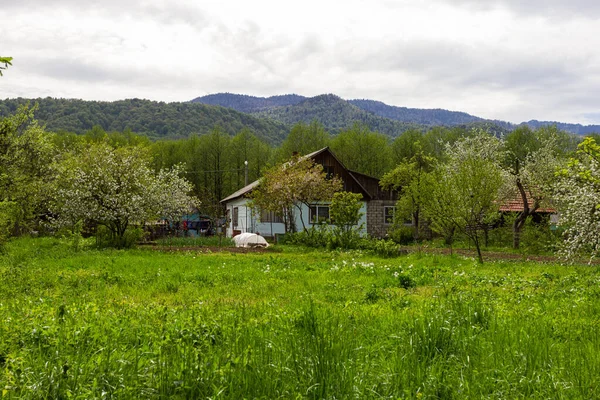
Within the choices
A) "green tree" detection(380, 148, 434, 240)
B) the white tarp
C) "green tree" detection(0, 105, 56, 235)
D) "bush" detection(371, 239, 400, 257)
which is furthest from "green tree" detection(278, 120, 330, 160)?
"bush" detection(371, 239, 400, 257)

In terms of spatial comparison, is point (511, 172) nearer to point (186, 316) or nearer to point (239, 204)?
point (239, 204)

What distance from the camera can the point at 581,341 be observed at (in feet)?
18.2

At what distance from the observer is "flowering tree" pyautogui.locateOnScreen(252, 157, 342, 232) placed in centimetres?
3253

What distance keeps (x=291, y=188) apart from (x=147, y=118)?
9257 cm

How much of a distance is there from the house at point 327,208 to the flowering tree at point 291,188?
2182 millimetres

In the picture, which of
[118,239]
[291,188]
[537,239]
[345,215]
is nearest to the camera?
[537,239]

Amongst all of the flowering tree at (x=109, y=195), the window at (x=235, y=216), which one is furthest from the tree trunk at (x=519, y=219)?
the window at (x=235, y=216)

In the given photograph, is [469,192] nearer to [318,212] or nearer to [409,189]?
[409,189]

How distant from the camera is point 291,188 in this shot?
32469mm

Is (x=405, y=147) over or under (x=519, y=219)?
over

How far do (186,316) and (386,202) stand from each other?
116 ft

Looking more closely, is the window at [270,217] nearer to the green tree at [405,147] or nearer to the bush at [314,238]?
the bush at [314,238]

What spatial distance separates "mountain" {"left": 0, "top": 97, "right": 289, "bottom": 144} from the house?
202 ft

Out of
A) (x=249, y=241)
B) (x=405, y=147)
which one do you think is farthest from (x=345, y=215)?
(x=405, y=147)
